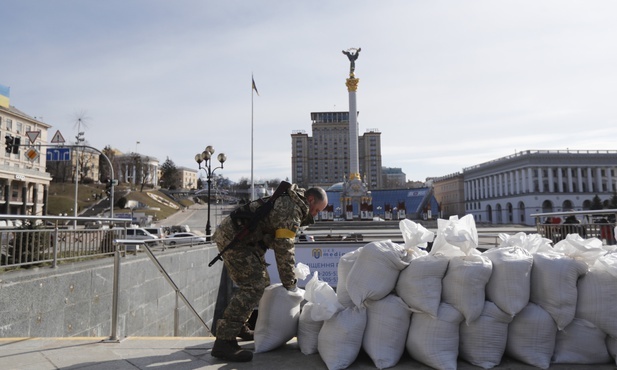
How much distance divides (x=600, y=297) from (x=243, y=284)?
2.69m

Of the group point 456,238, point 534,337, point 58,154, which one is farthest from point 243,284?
point 58,154

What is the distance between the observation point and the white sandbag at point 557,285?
2.95 metres

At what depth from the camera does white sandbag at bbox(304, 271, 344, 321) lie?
3195 millimetres

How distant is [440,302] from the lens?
308 centimetres

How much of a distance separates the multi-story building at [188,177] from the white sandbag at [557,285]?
13626 cm

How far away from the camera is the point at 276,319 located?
3.39 metres

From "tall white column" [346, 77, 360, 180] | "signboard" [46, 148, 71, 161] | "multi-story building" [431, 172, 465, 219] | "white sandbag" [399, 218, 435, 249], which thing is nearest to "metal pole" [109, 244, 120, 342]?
"white sandbag" [399, 218, 435, 249]

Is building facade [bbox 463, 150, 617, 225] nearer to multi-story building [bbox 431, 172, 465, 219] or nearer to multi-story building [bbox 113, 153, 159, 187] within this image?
multi-story building [bbox 431, 172, 465, 219]

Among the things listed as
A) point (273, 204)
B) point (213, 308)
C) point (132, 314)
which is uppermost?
point (273, 204)

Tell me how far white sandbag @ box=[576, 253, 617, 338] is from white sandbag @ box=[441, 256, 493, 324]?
71cm

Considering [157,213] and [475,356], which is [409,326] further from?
[157,213]

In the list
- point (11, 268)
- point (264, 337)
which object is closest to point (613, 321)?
point (264, 337)

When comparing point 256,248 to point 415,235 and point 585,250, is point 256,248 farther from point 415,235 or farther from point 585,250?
point 585,250

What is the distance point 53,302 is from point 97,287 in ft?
3.10
